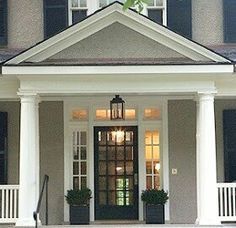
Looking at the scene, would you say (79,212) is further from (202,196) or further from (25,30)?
(25,30)

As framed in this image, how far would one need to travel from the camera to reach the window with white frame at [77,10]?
15594 millimetres

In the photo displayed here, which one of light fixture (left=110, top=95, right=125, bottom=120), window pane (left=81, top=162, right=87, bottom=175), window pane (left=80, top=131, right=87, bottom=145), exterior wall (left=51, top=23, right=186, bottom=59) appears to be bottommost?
window pane (left=81, top=162, right=87, bottom=175)

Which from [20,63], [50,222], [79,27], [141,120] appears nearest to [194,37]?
[141,120]

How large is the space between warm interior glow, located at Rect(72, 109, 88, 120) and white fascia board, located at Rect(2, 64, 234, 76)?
119 inches

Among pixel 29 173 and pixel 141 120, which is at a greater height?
pixel 141 120

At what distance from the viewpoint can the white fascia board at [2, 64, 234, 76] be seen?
1291 centimetres

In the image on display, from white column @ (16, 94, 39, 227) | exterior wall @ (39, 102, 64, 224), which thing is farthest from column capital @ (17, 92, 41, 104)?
exterior wall @ (39, 102, 64, 224)

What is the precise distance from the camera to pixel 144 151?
15719mm

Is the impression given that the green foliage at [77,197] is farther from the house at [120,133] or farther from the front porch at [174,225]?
the front porch at [174,225]

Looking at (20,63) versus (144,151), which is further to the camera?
(144,151)

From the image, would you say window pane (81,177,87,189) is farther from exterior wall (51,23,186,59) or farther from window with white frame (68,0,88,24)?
window with white frame (68,0,88,24)

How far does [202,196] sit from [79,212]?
3.29m

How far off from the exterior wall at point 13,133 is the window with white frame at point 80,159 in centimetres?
141

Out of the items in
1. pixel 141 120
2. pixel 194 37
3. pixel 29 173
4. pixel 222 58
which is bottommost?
pixel 29 173
